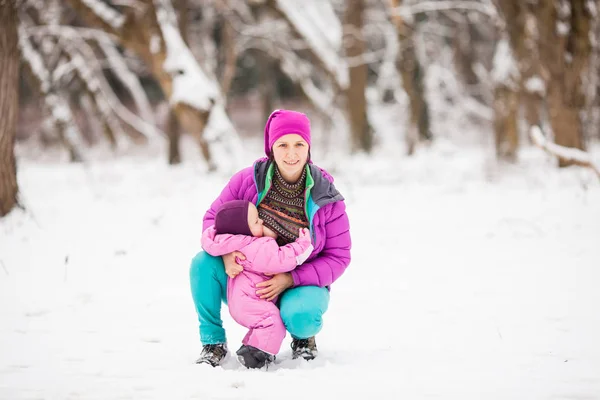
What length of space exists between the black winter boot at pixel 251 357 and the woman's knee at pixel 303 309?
186 millimetres

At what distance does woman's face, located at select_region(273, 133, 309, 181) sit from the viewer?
8.27ft

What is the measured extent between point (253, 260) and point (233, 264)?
11 cm

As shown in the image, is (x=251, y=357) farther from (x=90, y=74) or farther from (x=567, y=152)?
(x=90, y=74)

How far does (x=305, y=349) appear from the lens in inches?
104

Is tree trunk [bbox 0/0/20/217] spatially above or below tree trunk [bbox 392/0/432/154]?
below

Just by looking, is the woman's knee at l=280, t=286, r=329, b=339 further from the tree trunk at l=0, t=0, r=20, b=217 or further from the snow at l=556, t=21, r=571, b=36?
the snow at l=556, t=21, r=571, b=36

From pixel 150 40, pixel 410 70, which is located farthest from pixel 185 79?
pixel 410 70

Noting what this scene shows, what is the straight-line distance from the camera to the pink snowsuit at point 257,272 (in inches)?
95.6

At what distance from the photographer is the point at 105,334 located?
3.02 metres

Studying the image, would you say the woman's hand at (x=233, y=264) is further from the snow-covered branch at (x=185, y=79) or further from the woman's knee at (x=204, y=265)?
the snow-covered branch at (x=185, y=79)

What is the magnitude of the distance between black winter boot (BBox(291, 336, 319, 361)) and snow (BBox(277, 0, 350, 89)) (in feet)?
35.0

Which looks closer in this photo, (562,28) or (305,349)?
(305,349)

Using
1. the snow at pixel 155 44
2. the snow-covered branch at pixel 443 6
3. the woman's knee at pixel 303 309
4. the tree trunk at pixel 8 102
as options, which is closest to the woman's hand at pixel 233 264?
the woman's knee at pixel 303 309

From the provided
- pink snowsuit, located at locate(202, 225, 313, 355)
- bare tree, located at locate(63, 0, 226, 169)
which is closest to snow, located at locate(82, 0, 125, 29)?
bare tree, located at locate(63, 0, 226, 169)
